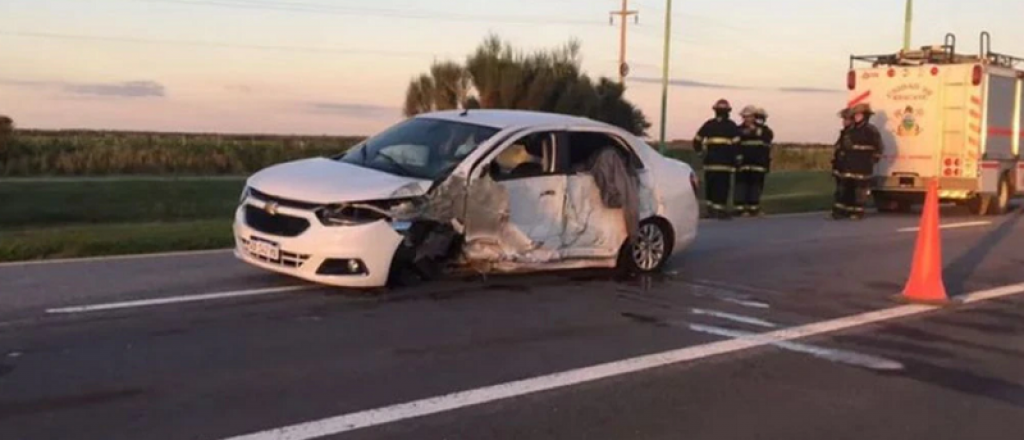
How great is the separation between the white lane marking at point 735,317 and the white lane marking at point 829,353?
442 mm

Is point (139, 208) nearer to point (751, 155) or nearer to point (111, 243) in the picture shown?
point (751, 155)

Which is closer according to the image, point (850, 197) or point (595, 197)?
point (595, 197)

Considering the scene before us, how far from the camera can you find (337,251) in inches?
364

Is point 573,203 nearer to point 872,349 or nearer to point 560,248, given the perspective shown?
point 560,248

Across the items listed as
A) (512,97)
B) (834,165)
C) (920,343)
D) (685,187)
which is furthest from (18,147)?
(920,343)

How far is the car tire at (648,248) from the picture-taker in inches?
449

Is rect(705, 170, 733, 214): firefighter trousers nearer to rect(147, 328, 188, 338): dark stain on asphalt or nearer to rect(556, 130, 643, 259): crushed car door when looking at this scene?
rect(556, 130, 643, 259): crushed car door

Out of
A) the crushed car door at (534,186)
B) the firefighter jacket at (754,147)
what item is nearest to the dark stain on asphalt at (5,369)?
the crushed car door at (534,186)

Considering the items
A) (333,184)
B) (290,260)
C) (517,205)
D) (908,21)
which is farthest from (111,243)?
(908,21)

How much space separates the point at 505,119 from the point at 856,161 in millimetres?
10600

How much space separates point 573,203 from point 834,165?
35.0ft

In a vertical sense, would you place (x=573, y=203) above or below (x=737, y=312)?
above

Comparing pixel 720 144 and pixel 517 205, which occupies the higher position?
pixel 720 144

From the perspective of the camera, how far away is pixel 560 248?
10.8 metres
